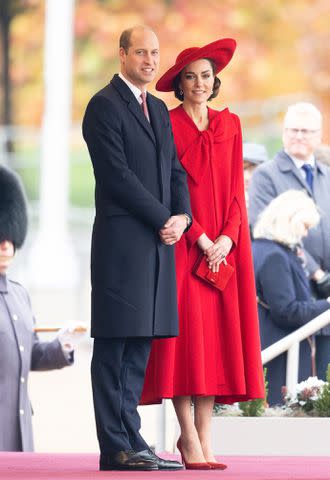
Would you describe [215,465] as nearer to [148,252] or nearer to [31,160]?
[148,252]

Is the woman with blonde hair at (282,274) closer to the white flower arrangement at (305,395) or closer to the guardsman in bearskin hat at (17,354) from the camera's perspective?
the white flower arrangement at (305,395)

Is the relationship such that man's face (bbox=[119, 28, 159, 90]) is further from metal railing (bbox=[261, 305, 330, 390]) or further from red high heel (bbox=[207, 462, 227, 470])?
metal railing (bbox=[261, 305, 330, 390])

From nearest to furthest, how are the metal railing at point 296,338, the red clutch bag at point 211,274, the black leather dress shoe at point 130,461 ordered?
the black leather dress shoe at point 130,461 < the red clutch bag at point 211,274 < the metal railing at point 296,338

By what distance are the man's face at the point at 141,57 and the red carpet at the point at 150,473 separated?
1.39 meters

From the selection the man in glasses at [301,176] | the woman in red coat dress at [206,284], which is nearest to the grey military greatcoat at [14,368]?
the man in glasses at [301,176]

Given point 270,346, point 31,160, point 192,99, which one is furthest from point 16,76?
point 192,99

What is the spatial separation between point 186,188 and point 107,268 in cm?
43

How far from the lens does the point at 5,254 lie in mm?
8914

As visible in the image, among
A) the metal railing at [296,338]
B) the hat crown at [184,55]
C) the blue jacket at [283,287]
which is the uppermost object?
the hat crown at [184,55]

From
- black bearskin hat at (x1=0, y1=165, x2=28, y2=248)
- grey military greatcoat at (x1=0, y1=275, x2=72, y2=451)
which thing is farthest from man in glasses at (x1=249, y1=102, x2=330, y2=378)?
grey military greatcoat at (x1=0, y1=275, x2=72, y2=451)

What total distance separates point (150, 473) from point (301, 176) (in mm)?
3627

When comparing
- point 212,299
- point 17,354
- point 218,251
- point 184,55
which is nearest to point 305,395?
point 17,354

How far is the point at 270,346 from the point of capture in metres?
9.20

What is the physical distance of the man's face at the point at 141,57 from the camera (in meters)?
6.67
